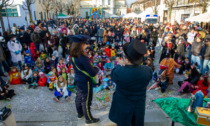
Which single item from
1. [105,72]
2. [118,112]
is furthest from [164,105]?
[105,72]

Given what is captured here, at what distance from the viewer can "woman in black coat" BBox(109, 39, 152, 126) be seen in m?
1.88

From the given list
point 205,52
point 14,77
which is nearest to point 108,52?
point 205,52

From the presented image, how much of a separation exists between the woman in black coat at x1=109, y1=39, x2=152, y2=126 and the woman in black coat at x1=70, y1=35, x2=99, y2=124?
0.57m

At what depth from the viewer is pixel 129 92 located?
Result: 199 cm

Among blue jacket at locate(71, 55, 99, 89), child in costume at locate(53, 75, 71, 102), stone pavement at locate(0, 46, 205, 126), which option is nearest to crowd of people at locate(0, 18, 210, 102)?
child in costume at locate(53, 75, 71, 102)

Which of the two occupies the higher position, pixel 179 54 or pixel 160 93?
pixel 179 54

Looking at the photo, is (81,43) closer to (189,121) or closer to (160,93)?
(189,121)

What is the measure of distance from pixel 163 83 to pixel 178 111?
8.49 feet

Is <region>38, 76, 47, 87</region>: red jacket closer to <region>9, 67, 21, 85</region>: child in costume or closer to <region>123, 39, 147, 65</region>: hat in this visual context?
<region>9, 67, 21, 85</region>: child in costume

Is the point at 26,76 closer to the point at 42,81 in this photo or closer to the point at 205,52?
the point at 42,81

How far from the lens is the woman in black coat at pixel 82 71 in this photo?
2.39 meters

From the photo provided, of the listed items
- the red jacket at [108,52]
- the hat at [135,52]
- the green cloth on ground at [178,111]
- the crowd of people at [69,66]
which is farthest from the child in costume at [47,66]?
the hat at [135,52]

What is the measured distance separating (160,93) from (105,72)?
2.69 m

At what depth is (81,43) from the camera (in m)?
2.40
